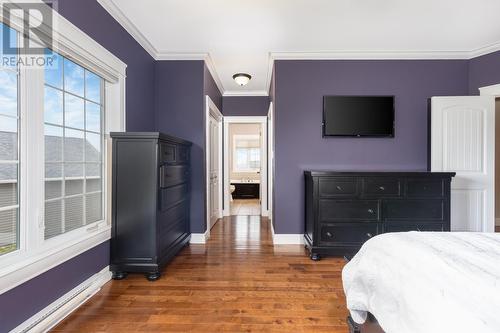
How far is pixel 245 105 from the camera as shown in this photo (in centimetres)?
502

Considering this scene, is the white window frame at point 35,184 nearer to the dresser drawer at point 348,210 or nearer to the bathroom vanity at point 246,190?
the dresser drawer at point 348,210

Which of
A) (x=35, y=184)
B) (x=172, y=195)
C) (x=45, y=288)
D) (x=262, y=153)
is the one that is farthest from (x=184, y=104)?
(x=45, y=288)

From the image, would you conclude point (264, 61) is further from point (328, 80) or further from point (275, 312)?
point (275, 312)

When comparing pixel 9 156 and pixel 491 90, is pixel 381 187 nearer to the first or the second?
pixel 491 90

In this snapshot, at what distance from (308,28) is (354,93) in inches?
43.6

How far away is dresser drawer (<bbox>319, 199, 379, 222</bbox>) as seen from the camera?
2.75 metres

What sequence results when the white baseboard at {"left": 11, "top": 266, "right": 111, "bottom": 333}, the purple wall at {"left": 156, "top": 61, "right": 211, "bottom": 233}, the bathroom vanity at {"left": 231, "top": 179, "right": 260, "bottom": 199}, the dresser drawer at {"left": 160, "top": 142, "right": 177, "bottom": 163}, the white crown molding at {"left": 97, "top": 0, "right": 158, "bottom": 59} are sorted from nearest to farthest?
the white baseboard at {"left": 11, "top": 266, "right": 111, "bottom": 333}, the white crown molding at {"left": 97, "top": 0, "right": 158, "bottom": 59}, the dresser drawer at {"left": 160, "top": 142, "right": 177, "bottom": 163}, the purple wall at {"left": 156, "top": 61, "right": 211, "bottom": 233}, the bathroom vanity at {"left": 231, "top": 179, "right": 260, "bottom": 199}

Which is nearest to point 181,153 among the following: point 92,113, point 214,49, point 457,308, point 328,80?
point 92,113

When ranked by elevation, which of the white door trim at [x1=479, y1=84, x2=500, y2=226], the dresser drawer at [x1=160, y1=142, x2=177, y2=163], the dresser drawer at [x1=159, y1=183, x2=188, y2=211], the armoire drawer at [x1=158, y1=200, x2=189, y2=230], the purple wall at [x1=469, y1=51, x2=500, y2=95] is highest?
the purple wall at [x1=469, y1=51, x2=500, y2=95]

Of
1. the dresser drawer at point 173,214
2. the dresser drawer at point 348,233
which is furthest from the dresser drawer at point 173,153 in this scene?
the dresser drawer at point 348,233

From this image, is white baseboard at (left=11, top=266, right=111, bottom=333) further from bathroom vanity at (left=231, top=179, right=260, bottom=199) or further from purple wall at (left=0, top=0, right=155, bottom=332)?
bathroom vanity at (left=231, top=179, right=260, bottom=199)

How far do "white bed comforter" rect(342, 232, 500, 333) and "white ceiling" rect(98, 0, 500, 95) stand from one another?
2.21 meters

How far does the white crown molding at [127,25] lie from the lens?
7.34ft

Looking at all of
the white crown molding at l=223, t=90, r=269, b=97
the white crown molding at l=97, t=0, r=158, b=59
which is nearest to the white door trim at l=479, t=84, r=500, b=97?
the white crown molding at l=223, t=90, r=269, b=97
